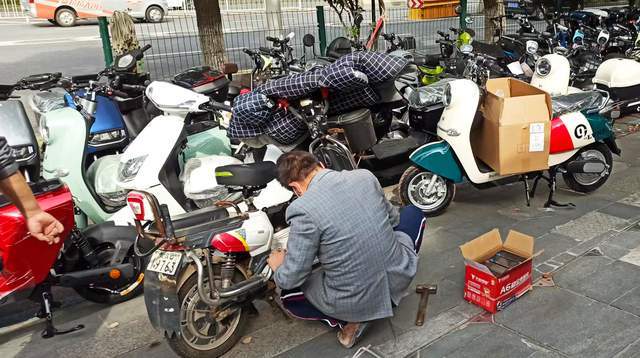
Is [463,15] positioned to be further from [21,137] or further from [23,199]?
[23,199]

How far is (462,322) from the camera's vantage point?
3.25 m

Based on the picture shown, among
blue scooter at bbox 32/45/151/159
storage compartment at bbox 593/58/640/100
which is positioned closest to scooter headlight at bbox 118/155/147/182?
blue scooter at bbox 32/45/151/159

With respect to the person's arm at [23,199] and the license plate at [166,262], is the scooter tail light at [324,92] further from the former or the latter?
the person's arm at [23,199]

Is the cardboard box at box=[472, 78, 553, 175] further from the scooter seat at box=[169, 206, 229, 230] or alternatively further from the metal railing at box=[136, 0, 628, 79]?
the metal railing at box=[136, 0, 628, 79]

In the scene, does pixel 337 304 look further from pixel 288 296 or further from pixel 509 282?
pixel 509 282

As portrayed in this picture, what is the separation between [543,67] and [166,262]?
4931mm

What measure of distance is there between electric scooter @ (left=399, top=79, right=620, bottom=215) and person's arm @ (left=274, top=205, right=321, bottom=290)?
A: 2172mm

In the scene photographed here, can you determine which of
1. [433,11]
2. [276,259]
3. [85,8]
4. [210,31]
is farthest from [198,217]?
[85,8]

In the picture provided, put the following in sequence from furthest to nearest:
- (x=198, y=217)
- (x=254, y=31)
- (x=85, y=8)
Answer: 1. (x=85, y=8)
2. (x=254, y=31)
3. (x=198, y=217)

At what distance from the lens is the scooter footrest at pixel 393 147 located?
5.32 metres

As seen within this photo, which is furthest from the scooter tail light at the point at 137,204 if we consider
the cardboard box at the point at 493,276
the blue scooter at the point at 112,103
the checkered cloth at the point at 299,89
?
the blue scooter at the point at 112,103

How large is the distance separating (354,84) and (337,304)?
167 cm

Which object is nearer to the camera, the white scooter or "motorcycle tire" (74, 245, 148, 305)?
"motorcycle tire" (74, 245, 148, 305)

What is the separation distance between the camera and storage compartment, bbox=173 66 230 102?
5.70 metres
